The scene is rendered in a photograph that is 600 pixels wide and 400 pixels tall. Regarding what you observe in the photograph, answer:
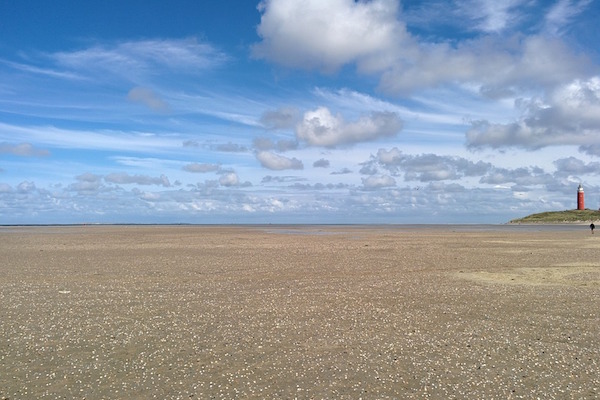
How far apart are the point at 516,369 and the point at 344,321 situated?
514cm

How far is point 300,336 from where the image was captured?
12.3m

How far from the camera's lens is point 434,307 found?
1584 centimetres

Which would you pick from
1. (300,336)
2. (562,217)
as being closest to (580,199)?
(562,217)

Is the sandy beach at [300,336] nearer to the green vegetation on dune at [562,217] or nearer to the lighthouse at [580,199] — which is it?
the green vegetation on dune at [562,217]

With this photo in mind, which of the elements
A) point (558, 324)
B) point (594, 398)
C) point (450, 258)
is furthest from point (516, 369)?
point (450, 258)

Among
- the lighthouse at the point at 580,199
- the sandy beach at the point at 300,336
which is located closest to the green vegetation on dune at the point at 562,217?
the lighthouse at the point at 580,199

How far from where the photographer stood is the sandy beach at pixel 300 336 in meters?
9.05

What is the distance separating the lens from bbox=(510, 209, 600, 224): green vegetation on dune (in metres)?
143

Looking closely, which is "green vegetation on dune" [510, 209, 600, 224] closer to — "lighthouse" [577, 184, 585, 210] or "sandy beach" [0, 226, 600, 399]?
"lighthouse" [577, 184, 585, 210]

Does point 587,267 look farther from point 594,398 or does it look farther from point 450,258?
point 594,398

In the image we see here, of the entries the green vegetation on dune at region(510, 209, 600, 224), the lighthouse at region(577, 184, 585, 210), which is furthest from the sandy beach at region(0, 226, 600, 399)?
the lighthouse at region(577, 184, 585, 210)

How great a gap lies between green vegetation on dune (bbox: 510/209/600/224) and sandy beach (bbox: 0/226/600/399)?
5418 inches

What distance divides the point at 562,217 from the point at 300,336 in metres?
164

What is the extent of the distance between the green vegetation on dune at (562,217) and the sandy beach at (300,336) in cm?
13761
